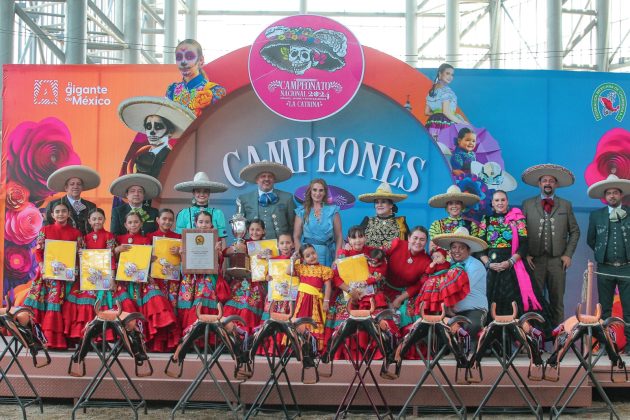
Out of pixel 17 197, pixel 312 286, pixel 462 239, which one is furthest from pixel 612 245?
pixel 17 197

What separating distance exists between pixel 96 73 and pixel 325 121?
8.58ft

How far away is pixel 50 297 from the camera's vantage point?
7.98 metres

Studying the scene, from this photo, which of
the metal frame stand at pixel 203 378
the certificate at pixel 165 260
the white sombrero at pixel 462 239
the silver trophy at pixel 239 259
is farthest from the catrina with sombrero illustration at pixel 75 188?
the white sombrero at pixel 462 239

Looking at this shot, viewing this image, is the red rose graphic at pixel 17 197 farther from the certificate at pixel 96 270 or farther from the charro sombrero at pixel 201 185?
the certificate at pixel 96 270

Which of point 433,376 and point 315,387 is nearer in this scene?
point 433,376

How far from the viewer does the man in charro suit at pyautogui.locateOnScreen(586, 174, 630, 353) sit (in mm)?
8633

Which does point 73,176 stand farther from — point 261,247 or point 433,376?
point 433,376

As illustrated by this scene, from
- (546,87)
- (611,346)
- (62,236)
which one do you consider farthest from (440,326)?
(546,87)

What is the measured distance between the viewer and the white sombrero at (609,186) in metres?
8.77

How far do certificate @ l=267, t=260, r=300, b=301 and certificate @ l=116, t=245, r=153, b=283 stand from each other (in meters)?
1.16

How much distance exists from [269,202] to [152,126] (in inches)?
67.9

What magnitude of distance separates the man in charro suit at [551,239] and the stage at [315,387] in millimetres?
1576

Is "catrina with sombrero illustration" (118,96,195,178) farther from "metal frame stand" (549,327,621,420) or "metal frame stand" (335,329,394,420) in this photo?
"metal frame stand" (549,327,621,420)

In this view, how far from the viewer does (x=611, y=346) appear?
21.1ft
